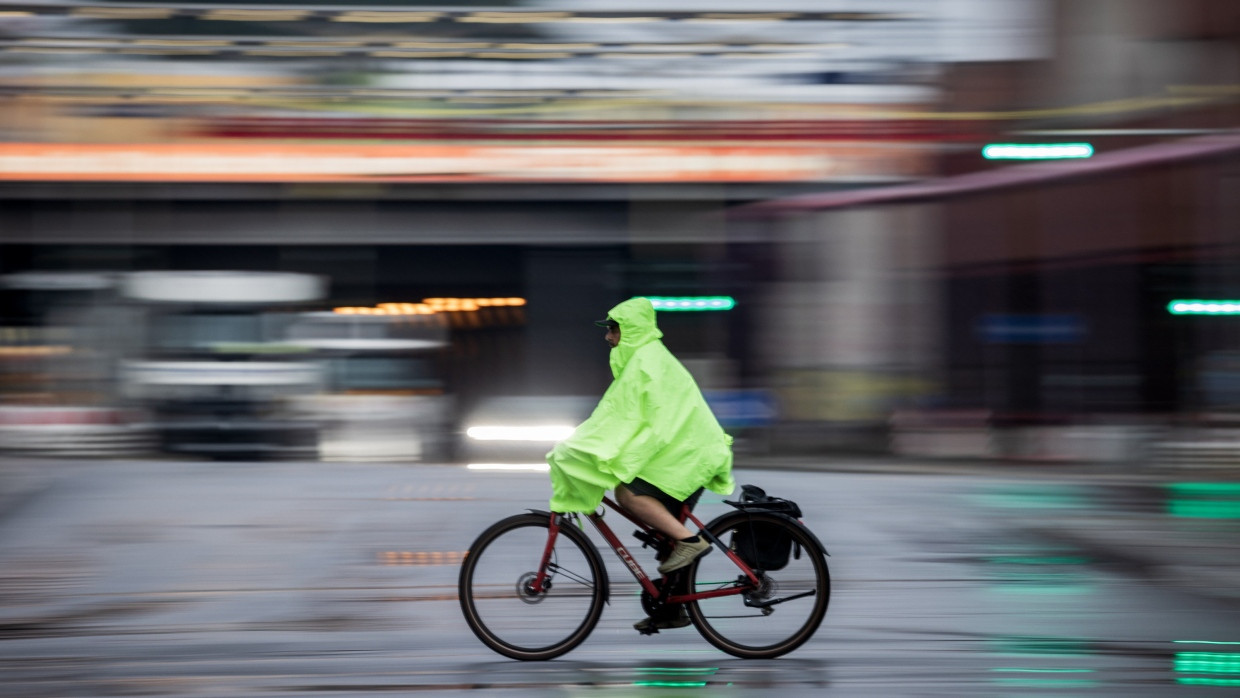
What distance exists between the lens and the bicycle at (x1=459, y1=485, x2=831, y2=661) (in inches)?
217

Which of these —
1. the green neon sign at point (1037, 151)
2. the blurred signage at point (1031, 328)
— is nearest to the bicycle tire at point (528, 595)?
the blurred signage at point (1031, 328)

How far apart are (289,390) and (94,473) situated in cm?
445

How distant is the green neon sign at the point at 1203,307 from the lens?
43.9 feet

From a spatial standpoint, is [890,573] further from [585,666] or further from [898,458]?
[898,458]

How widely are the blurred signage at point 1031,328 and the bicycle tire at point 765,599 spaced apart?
907cm

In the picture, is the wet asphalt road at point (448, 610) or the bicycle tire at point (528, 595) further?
the bicycle tire at point (528, 595)

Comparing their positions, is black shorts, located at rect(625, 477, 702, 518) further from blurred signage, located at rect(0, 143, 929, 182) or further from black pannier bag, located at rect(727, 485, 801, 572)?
blurred signage, located at rect(0, 143, 929, 182)

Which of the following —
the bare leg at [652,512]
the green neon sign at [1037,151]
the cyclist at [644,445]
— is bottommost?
the bare leg at [652,512]

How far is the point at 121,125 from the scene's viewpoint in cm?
1727

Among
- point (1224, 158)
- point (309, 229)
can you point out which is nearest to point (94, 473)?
point (309, 229)

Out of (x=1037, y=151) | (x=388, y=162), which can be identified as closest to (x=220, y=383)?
(x=388, y=162)

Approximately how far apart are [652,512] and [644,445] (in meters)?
0.28

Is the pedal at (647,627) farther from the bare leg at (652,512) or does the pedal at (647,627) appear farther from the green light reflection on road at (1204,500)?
the green light reflection on road at (1204,500)

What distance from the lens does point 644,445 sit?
5.31 m
